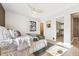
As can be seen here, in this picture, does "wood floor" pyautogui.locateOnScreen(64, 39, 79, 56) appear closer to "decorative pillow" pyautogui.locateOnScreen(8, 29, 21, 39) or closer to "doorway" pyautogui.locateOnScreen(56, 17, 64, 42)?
"doorway" pyautogui.locateOnScreen(56, 17, 64, 42)

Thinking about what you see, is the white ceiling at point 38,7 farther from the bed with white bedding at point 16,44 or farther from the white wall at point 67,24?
the bed with white bedding at point 16,44

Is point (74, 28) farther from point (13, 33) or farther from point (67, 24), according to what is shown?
point (13, 33)

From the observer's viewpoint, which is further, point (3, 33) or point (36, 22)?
point (36, 22)

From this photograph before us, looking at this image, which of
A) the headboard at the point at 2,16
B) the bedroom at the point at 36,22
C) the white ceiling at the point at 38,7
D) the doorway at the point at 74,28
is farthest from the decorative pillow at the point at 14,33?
the doorway at the point at 74,28

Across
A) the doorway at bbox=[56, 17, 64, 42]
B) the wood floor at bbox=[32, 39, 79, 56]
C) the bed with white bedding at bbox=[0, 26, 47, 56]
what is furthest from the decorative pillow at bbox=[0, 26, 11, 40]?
the wood floor at bbox=[32, 39, 79, 56]

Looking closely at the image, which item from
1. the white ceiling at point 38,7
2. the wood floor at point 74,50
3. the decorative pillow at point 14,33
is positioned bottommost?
the wood floor at point 74,50

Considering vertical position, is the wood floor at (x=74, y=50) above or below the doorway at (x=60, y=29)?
below

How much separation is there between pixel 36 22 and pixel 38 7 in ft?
0.77

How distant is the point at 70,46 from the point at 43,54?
0.43m

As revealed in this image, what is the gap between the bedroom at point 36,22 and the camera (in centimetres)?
129

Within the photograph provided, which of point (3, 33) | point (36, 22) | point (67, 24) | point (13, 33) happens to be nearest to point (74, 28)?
point (67, 24)

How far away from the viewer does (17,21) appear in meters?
1.33

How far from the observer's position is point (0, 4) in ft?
4.16

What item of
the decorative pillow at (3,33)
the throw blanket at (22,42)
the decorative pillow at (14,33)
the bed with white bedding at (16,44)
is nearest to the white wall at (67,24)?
the bed with white bedding at (16,44)
